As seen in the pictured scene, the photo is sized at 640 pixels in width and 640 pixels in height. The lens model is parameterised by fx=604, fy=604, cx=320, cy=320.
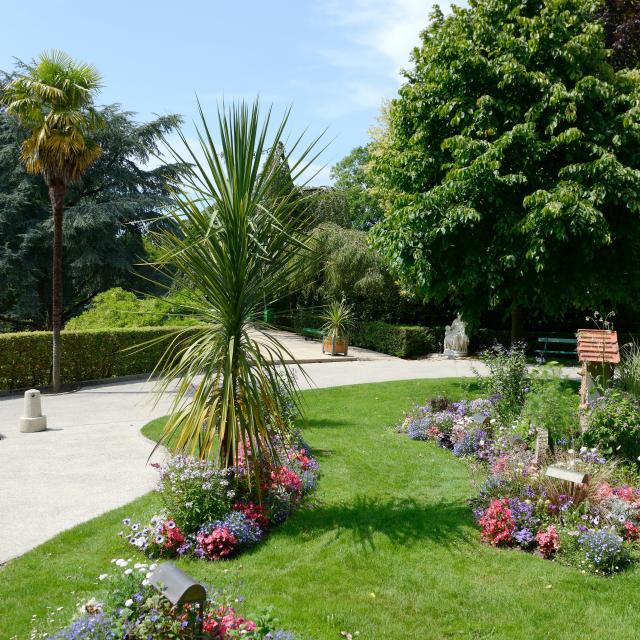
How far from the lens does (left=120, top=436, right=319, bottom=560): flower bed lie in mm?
5035

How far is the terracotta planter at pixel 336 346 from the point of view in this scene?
2148cm

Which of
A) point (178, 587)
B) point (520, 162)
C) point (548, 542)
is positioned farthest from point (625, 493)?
point (520, 162)

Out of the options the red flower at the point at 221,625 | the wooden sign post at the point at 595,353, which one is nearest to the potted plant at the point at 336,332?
the wooden sign post at the point at 595,353

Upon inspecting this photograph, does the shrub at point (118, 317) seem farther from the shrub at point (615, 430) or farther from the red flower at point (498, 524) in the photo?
the red flower at point (498, 524)

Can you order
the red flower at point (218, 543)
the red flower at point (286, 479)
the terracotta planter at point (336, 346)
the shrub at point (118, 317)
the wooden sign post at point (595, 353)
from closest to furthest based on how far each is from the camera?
the red flower at point (218, 543) → the red flower at point (286, 479) → the wooden sign post at point (595, 353) → the shrub at point (118, 317) → the terracotta planter at point (336, 346)

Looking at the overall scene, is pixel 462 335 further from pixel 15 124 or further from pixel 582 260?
pixel 15 124

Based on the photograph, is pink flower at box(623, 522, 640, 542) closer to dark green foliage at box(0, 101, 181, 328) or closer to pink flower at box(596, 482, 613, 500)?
pink flower at box(596, 482, 613, 500)

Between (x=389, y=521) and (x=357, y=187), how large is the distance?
36.0 metres

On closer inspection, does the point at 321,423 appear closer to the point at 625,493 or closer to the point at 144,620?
the point at 625,493

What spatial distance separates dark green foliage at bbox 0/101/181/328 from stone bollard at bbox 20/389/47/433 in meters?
13.7

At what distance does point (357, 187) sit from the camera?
4003 cm

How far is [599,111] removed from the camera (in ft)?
38.0

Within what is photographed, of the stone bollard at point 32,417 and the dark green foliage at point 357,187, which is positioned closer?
the stone bollard at point 32,417

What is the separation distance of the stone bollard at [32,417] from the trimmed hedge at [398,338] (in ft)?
46.5
